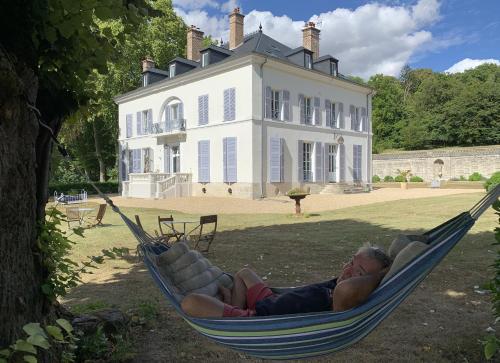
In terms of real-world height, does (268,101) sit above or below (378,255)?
above

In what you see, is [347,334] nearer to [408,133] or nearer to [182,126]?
[182,126]

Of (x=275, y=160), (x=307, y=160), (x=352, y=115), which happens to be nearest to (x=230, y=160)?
(x=275, y=160)

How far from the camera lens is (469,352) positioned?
2932 mm

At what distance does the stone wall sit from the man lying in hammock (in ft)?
91.7

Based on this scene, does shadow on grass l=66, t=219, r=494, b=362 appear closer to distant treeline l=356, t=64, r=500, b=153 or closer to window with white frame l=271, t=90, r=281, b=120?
window with white frame l=271, t=90, r=281, b=120

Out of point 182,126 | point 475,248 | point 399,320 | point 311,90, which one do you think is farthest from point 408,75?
point 399,320

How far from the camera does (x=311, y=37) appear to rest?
76.5 ft

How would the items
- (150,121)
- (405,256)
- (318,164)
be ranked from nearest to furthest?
(405,256)
(318,164)
(150,121)

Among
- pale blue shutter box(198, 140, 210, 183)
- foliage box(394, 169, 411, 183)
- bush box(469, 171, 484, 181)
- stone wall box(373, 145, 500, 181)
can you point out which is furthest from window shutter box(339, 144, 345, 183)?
stone wall box(373, 145, 500, 181)

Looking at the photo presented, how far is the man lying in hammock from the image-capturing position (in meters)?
2.26

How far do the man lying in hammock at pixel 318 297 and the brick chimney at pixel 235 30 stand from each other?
20704 millimetres

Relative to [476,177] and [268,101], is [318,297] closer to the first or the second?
[268,101]

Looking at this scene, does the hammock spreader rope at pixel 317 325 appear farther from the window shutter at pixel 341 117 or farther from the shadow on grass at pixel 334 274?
the window shutter at pixel 341 117

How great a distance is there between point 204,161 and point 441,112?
25776 millimetres
